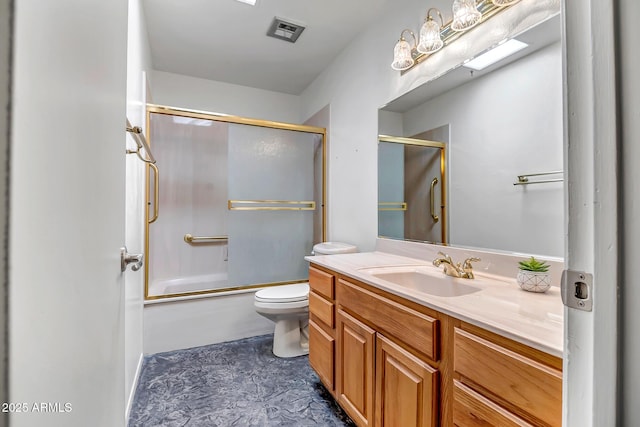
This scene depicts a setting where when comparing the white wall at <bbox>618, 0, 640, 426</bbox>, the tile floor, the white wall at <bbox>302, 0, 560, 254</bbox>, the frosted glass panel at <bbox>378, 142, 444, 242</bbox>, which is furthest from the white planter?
the tile floor

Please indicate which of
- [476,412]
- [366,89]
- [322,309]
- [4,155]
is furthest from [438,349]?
[366,89]

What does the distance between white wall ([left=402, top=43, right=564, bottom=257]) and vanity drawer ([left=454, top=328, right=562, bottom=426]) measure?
2.00ft

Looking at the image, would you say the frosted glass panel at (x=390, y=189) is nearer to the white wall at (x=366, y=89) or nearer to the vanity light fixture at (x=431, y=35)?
the white wall at (x=366, y=89)

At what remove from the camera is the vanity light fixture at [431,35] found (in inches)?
59.4

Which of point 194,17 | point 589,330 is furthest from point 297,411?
point 194,17

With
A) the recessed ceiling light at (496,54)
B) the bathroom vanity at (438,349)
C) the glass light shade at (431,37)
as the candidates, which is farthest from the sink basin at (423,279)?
the glass light shade at (431,37)

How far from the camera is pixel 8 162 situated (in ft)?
0.93

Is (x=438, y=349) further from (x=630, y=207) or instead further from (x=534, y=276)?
(x=630, y=207)

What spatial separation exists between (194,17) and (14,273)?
7.89ft

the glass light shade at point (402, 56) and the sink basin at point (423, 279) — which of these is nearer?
the sink basin at point (423, 279)

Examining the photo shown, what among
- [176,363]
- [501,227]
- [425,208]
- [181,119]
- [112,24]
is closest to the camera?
[112,24]

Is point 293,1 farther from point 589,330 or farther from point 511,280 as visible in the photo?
point 589,330

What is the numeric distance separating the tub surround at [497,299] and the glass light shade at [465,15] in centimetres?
109

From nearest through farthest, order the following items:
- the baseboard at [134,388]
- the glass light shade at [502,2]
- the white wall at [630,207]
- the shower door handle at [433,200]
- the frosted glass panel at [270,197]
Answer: the white wall at [630,207], the glass light shade at [502,2], the baseboard at [134,388], the shower door handle at [433,200], the frosted glass panel at [270,197]
